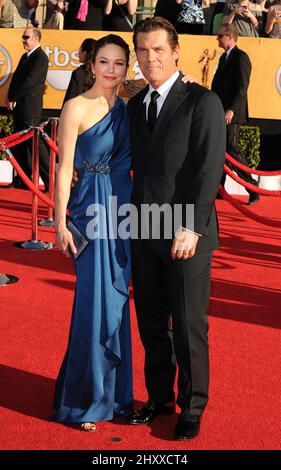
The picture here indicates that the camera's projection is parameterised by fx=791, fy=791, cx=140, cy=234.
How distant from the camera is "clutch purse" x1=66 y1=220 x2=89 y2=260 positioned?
3.49 m

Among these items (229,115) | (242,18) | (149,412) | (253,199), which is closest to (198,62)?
(242,18)

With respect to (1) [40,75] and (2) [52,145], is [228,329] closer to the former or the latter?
(2) [52,145]

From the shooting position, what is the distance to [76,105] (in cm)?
337

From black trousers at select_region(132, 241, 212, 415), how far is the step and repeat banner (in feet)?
24.8

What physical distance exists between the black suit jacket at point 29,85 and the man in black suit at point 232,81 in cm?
213

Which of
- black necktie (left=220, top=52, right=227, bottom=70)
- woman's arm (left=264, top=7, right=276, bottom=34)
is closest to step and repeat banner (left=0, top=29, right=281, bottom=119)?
woman's arm (left=264, top=7, right=276, bottom=34)

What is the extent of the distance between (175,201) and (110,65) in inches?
25.4

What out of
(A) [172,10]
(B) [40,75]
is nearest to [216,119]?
(B) [40,75]

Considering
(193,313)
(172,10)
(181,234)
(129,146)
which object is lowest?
(193,313)

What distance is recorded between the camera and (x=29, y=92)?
9711 mm

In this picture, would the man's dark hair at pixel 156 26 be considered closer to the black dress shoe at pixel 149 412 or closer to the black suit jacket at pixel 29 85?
the black dress shoe at pixel 149 412

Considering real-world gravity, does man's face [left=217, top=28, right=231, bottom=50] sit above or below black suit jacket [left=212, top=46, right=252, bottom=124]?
above

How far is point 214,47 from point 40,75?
259 centimetres

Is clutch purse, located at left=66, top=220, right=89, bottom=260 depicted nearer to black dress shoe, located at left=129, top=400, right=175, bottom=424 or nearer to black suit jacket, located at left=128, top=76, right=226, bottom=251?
black suit jacket, located at left=128, top=76, right=226, bottom=251
